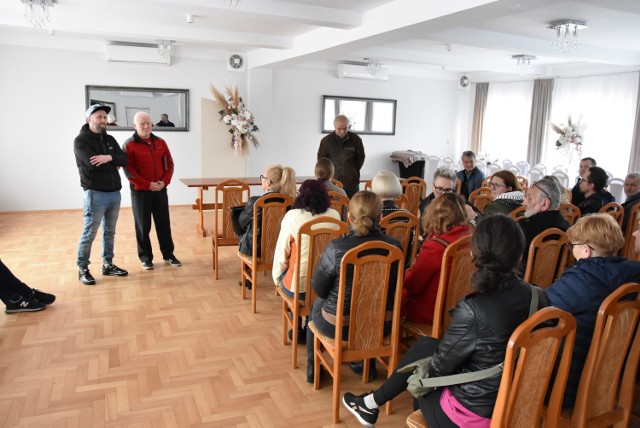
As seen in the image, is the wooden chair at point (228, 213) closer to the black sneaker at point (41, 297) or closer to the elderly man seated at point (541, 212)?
the black sneaker at point (41, 297)

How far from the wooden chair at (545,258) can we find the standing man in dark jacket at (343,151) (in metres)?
3.31

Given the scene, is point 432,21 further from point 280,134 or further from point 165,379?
point 280,134

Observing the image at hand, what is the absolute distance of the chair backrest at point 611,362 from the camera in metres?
1.65

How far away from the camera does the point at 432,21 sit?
4.08 meters

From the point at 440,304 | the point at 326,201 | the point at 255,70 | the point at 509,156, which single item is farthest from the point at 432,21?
the point at 509,156

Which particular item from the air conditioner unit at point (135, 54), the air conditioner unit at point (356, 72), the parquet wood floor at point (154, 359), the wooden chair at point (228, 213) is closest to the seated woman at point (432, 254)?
the parquet wood floor at point (154, 359)

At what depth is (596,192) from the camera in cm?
459

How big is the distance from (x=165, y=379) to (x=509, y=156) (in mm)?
8801

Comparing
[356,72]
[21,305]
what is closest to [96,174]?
[21,305]

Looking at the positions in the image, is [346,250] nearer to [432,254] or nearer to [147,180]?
[432,254]

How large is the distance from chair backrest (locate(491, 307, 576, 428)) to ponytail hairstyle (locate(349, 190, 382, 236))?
98 centimetres

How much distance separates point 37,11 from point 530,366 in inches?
240

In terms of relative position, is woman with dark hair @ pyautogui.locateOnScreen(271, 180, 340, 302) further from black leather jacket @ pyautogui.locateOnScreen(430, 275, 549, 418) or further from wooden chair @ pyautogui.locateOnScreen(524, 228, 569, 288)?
black leather jacket @ pyautogui.locateOnScreen(430, 275, 549, 418)

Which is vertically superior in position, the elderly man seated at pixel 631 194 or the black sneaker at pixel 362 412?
the elderly man seated at pixel 631 194
